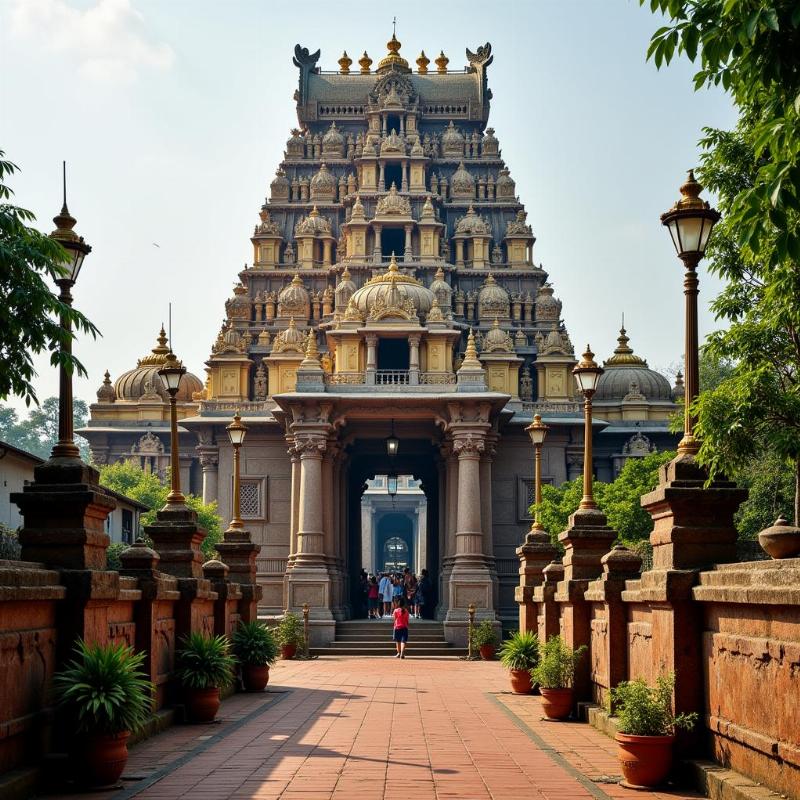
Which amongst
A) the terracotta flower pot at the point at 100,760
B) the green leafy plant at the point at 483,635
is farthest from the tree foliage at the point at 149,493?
the terracotta flower pot at the point at 100,760

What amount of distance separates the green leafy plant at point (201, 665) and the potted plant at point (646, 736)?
802 centimetres

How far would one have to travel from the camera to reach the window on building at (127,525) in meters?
46.9

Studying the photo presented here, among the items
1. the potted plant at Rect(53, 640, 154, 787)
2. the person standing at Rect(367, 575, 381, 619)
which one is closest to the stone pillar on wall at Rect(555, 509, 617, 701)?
the potted plant at Rect(53, 640, 154, 787)

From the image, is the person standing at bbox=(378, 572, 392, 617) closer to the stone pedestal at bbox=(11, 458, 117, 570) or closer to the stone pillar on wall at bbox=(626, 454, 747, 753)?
the stone pedestal at bbox=(11, 458, 117, 570)

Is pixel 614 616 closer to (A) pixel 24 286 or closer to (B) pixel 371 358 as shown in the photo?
(A) pixel 24 286

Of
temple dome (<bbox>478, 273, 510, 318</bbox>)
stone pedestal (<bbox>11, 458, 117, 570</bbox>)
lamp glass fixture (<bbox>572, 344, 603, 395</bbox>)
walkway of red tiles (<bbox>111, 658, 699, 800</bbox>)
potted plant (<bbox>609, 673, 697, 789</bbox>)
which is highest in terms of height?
temple dome (<bbox>478, 273, 510, 318</bbox>)

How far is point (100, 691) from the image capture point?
41.8ft

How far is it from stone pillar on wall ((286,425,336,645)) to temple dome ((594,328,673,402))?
19886 millimetres

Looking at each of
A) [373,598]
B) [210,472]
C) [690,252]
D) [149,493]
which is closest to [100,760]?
[690,252]

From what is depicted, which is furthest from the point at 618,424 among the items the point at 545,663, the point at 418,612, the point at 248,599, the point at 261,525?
the point at 545,663

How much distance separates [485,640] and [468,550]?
17.8 feet

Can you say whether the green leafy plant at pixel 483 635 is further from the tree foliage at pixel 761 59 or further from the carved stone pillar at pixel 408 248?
the tree foliage at pixel 761 59

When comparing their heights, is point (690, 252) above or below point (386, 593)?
above

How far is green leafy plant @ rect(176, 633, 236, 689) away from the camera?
18656mm
